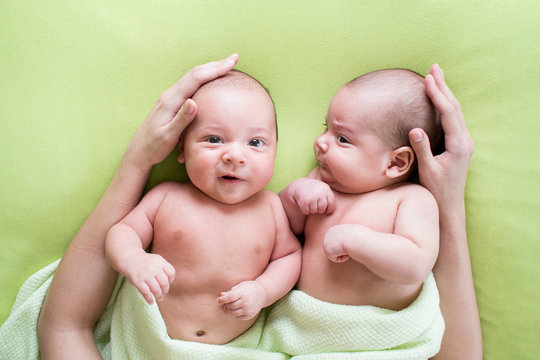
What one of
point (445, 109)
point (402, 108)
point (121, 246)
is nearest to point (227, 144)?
point (121, 246)

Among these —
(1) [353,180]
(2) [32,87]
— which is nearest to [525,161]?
(1) [353,180]

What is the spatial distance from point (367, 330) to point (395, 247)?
0.78 ft

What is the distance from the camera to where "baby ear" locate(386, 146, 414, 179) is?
117 cm

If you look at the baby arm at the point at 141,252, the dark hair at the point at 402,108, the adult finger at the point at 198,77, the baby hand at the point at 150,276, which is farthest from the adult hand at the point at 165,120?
the dark hair at the point at 402,108

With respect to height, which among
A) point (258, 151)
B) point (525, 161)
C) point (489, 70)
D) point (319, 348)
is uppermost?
point (489, 70)

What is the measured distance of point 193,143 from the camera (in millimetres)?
1154

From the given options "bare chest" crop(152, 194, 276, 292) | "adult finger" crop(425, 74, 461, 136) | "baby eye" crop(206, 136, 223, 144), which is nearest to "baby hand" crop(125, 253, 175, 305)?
"bare chest" crop(152, 194, 276, 292)

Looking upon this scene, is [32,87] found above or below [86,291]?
above

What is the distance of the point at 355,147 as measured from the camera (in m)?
1.18

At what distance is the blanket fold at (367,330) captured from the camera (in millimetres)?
1091

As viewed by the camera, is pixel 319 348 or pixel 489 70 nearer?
pixel 319 348

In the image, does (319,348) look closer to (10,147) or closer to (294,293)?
(294,293)

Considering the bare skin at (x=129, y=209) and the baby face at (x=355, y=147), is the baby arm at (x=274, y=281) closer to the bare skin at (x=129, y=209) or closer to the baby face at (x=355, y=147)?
the baby face at (x=355, y=147)

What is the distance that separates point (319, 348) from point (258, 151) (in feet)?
1.82
